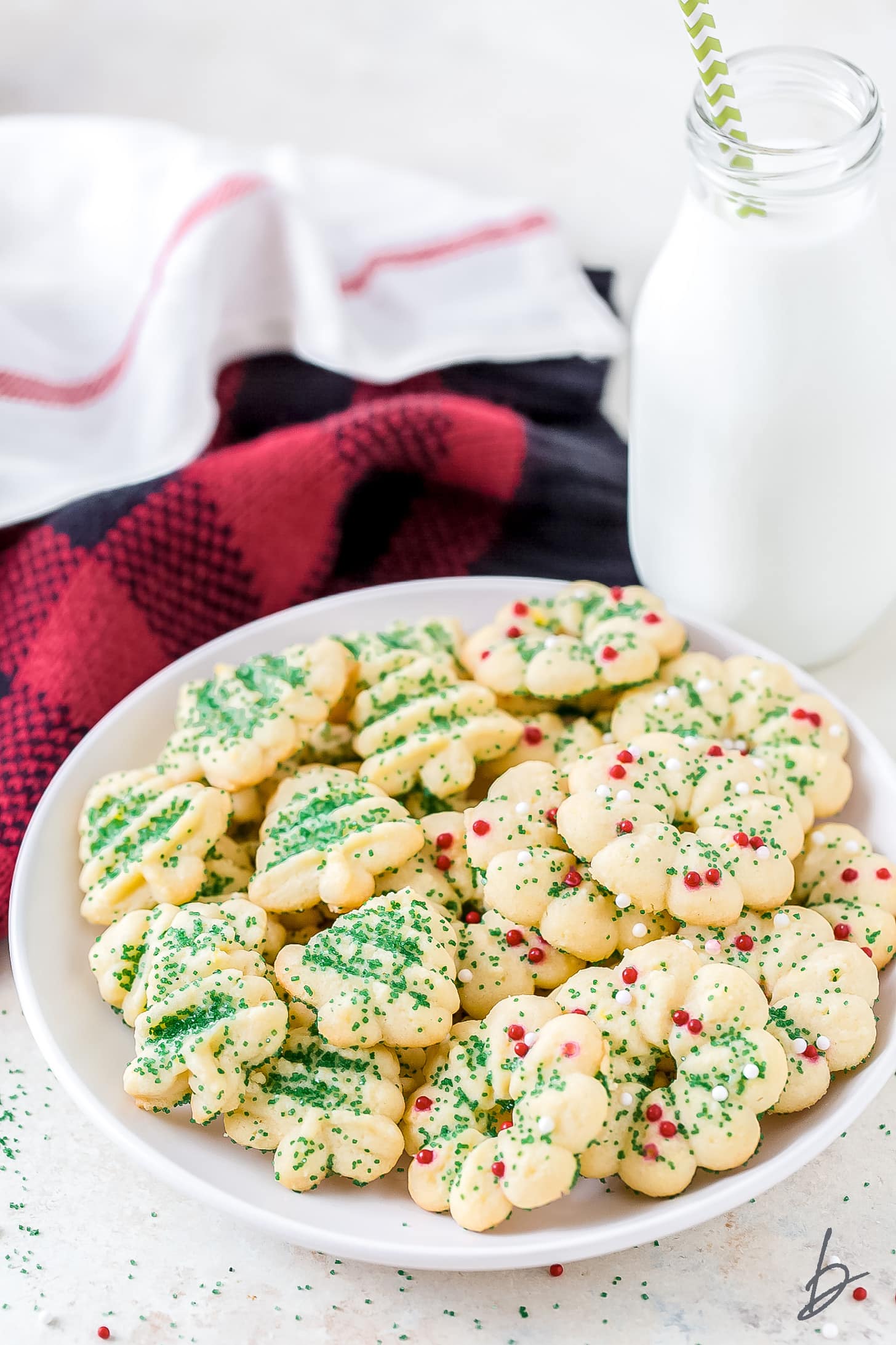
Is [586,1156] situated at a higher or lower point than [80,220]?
lower

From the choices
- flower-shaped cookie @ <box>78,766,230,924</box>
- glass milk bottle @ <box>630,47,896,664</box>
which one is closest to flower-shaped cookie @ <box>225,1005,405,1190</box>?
flower-shaped cookie @ <box>78,766,230,924</box>

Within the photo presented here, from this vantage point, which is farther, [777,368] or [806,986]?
[777,368]

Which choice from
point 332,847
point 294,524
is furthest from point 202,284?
point 332,847

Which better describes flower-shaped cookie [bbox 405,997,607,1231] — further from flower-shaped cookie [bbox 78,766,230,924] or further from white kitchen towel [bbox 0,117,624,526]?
white kitchen towel [bbox 0,117,624,526]

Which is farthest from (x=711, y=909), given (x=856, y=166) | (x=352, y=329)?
(x=352, y=329)

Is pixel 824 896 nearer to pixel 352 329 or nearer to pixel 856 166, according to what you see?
pixel 856 166

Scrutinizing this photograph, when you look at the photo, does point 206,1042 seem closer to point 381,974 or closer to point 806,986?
point 381,974
